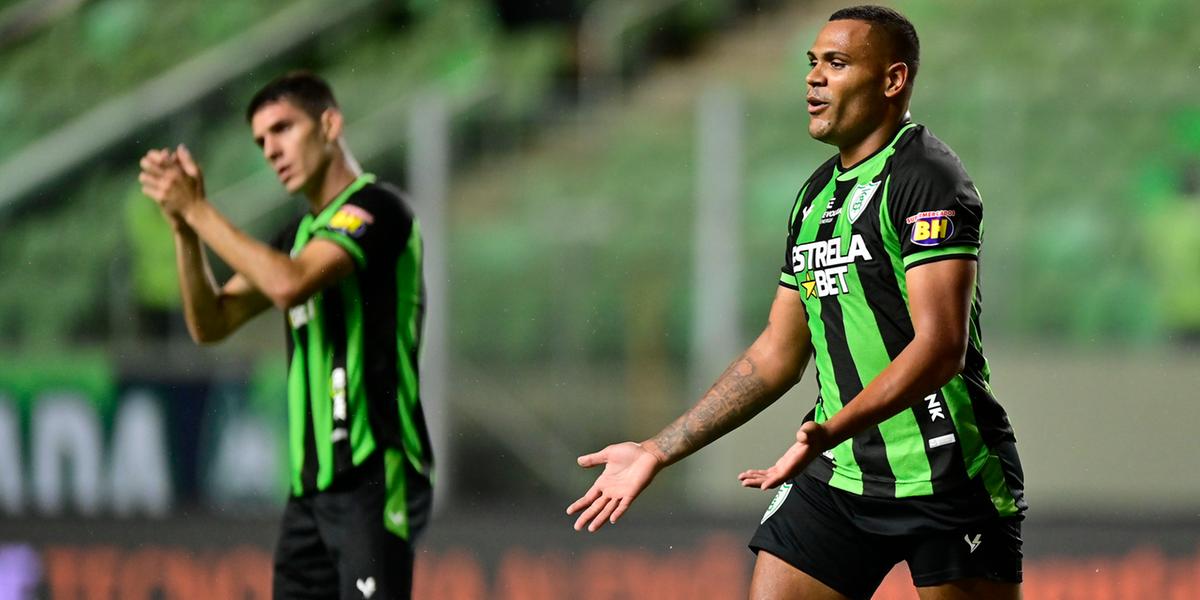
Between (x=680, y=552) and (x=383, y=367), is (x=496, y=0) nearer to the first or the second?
(x=680, y=552)

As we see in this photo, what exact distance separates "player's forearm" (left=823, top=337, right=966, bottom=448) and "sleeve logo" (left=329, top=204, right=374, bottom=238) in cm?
180

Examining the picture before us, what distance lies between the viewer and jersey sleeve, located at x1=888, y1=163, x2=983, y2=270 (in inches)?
138

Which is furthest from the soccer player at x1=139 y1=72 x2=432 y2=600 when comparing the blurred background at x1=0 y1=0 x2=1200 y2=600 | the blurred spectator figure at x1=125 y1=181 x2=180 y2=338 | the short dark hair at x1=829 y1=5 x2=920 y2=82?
the blurred spectator figure at x1=125 y1=181 x2=180 y2=338

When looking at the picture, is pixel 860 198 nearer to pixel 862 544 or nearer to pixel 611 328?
pixel 862 544

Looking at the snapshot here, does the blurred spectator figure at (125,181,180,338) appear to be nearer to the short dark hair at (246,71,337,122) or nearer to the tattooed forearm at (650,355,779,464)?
the short dark hair at (246,71,337,122)

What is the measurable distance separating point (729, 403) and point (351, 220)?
134 cm

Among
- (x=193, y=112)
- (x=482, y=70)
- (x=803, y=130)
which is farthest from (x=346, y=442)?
(x=482, y=70)

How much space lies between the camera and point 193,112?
960 centimetres

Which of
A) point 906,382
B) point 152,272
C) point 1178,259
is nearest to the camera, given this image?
point 906,382

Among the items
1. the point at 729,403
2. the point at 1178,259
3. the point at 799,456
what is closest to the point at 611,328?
the point at 1178,259

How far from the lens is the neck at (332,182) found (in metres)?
4.90

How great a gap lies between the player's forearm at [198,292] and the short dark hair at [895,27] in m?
2.12

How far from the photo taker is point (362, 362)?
4.68 meters

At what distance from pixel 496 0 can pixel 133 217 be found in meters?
5.16
